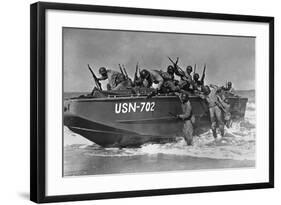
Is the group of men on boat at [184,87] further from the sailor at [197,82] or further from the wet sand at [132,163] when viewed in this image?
A: the wet sand at [132,163]

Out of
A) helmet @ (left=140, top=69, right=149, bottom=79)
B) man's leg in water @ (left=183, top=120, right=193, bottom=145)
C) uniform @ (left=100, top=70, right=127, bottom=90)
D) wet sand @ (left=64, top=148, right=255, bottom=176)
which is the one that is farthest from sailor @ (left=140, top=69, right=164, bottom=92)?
wet sand @ (left=64, top=148, right=255, bottom=176)

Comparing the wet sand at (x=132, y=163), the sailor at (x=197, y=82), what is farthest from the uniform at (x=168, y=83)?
the wet sand at (x=132, y=163)

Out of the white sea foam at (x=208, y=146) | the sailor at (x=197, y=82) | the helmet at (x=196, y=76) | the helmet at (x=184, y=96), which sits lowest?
the white sea foam at (x=208, y=146)

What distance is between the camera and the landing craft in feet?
12.9

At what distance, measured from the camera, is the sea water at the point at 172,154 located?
394 cm

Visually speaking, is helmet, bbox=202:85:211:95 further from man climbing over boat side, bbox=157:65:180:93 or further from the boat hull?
man climbing over boat side, bbox=157:65:180:93

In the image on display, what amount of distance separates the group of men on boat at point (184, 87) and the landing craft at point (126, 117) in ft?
0.11

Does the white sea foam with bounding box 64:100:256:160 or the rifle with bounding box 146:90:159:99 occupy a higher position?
the rifle with bounding box 146:90:159:99

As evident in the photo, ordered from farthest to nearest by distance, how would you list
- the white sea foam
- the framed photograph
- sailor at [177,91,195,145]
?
sailor at [177,91,195,145]
the white sea foam
the framed photograph

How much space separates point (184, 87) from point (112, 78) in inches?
17.1

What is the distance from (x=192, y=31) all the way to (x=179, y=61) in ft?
0.58

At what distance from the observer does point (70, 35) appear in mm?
3900

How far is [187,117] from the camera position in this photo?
421 cm

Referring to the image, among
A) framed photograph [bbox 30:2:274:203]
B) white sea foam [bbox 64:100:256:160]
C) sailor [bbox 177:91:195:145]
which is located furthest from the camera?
sailor [bbox 177:91:195:145]
